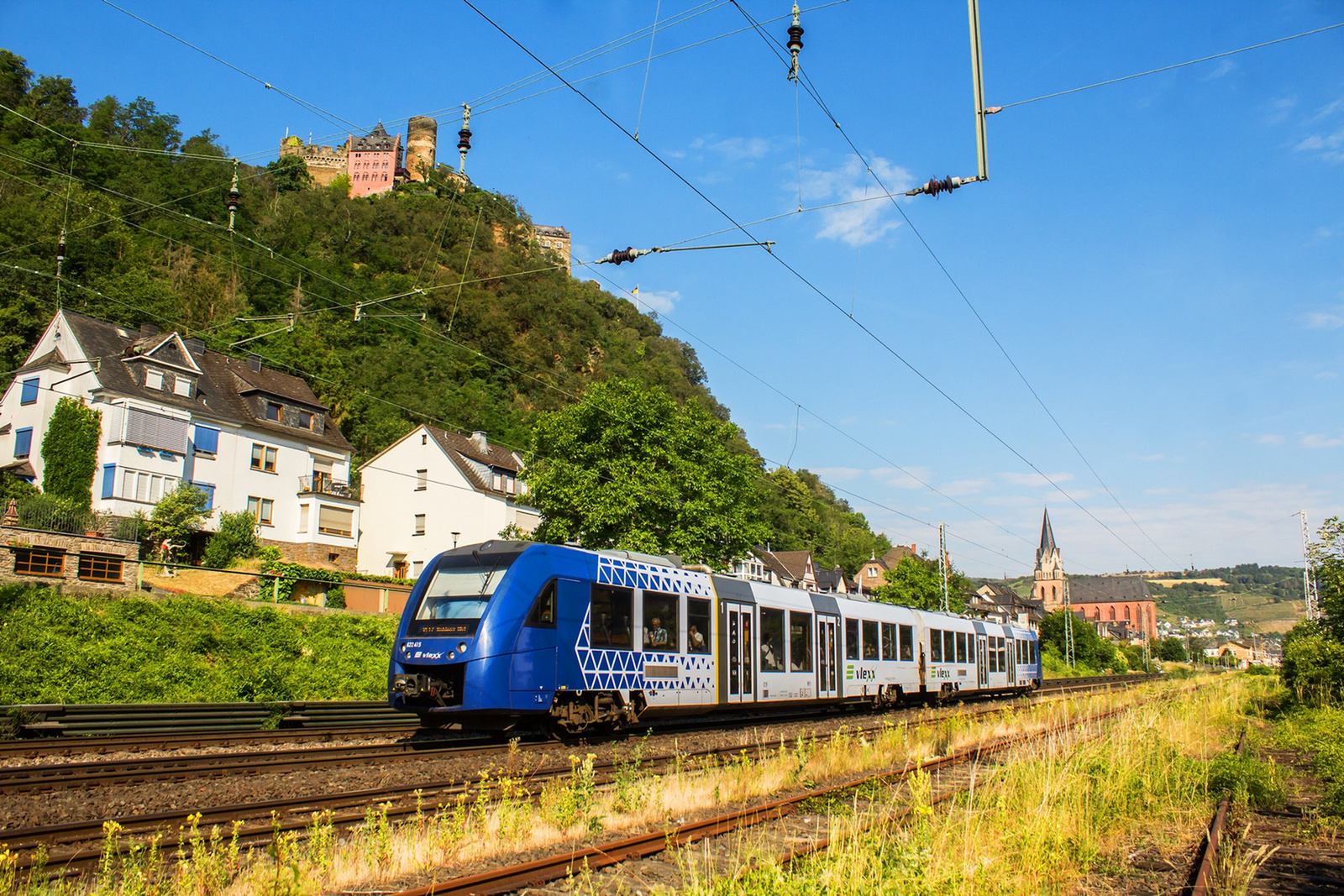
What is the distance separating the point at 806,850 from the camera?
22.5ft

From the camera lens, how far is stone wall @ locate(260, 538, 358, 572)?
139ft

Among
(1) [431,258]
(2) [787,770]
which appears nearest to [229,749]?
(2) [787,770]

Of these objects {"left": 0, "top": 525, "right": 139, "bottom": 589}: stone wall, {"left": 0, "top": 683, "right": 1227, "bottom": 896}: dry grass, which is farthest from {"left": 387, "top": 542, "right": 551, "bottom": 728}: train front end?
{"left": 0, "top": 525, "right": 139, "bottom": 589}: stone wall

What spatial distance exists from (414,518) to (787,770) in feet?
141

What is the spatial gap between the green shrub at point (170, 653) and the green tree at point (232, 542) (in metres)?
14.3

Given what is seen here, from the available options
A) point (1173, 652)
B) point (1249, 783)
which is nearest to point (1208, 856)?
point (1249, 783)

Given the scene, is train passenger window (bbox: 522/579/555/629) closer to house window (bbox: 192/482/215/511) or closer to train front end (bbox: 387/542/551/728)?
train front end (bbox: 387/542/551/728)

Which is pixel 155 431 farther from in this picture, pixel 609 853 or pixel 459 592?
pixel 609 853

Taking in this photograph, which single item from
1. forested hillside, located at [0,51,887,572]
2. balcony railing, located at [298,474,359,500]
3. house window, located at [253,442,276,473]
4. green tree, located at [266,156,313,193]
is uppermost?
green tree, located at [266,156,313,193]

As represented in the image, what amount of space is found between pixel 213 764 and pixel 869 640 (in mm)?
16220

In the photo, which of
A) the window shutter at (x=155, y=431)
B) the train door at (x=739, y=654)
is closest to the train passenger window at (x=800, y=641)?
the train door at (x=739, y=654)

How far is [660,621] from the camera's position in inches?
621

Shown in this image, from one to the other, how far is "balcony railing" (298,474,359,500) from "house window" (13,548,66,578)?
19450 millimetres

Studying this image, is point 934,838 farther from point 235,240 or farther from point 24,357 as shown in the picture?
point 235,240
